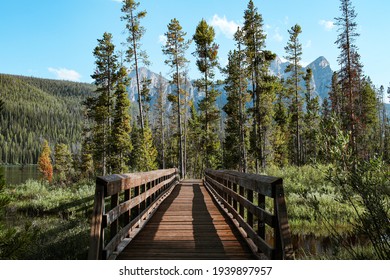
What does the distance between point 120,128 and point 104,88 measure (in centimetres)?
454

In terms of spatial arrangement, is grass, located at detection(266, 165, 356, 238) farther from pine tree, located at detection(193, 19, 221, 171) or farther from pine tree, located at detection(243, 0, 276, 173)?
pine tree, located at detection(193, 19, 221, 171)

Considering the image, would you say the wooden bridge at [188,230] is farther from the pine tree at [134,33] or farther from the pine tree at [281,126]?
the pine tree at [281,126]

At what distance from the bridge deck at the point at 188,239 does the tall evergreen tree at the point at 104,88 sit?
25211 millimetres

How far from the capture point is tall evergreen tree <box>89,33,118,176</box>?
1259 inches

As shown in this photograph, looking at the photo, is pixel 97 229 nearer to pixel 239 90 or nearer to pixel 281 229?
pixel 281 229

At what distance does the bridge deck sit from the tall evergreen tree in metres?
25.2

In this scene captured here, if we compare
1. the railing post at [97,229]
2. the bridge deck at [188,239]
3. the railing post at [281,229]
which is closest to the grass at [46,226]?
the railing post at [97,229]

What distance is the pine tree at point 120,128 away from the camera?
33000 millimetres

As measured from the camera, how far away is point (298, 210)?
13.0 m
